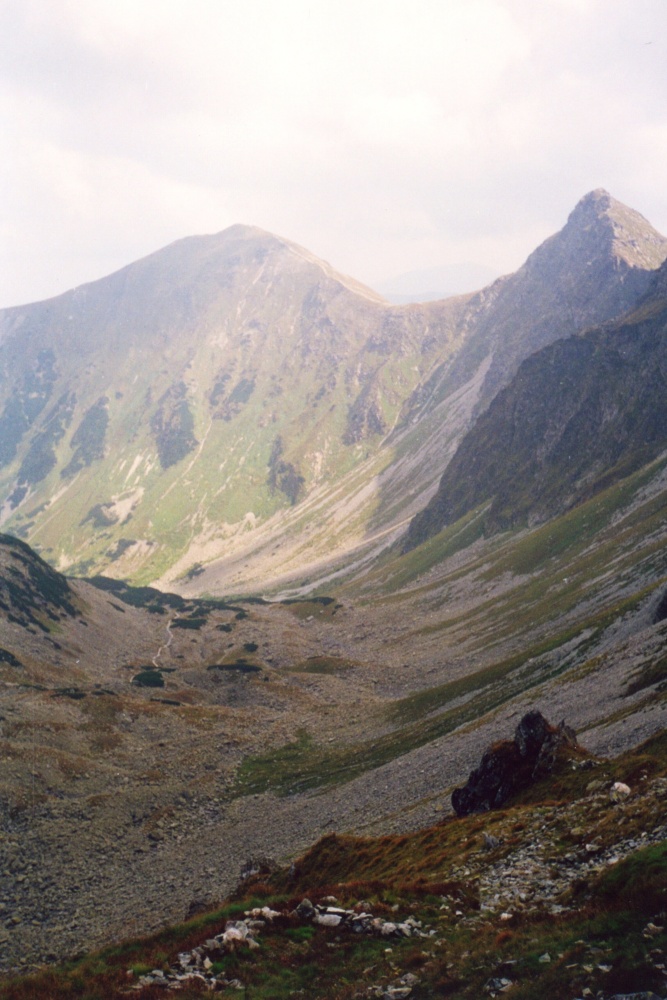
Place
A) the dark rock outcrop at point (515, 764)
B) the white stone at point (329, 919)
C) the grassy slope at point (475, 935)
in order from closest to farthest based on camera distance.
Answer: the grassy slope at point (475, 935)
the white stone at point (329, 919)
the dark rock outcrop at point (515, 764)

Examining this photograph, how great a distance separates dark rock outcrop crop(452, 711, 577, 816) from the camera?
116ft

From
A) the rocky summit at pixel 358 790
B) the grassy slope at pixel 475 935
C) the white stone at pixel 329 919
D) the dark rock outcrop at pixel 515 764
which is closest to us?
the grassy slope at pixel 475 935

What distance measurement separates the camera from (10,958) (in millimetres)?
33906

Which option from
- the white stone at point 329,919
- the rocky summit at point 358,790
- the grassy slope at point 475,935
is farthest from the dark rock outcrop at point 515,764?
the white stone at point 329,919

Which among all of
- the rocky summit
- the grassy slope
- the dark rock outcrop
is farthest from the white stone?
the dark rock outcrop

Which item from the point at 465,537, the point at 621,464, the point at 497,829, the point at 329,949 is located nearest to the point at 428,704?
the point at 497,829

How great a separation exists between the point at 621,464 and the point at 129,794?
141581 millimetres

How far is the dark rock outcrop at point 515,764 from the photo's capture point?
35.4 m

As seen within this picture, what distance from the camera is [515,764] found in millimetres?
37125

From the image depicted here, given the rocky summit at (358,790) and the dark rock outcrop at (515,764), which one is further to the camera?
the dark rock outcrop at (515,764)

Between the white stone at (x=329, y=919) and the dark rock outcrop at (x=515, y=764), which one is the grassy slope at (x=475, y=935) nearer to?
the white stone at (x=329, y=919)

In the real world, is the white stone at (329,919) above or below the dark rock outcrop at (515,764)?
above

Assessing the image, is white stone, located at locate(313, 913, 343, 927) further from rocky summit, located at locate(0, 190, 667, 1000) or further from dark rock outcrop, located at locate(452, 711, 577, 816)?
dark rock outcrop, located at locate(452, 711, 577, 816)

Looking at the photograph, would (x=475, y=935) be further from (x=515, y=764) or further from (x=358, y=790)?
(x=358, y=790)
